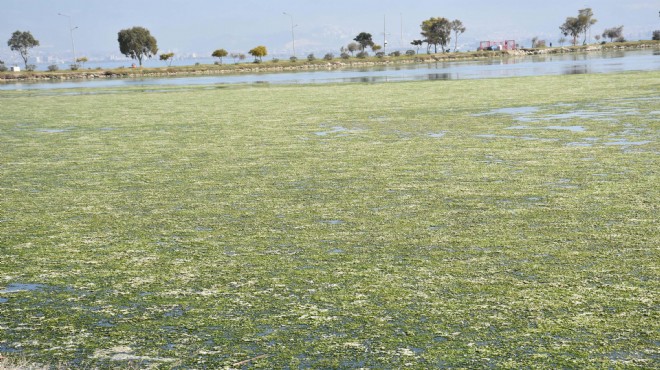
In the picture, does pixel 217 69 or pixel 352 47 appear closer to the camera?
pixel 217 69

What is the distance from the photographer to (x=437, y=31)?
463 ft

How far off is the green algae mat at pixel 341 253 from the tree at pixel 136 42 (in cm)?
10954

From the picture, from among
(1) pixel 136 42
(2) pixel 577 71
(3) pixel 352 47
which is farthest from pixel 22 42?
(2) pixel 577 71

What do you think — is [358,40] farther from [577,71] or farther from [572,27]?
[577,71]

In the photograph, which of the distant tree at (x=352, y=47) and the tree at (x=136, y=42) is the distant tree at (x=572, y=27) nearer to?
the distant tree at (x=352, y=47)

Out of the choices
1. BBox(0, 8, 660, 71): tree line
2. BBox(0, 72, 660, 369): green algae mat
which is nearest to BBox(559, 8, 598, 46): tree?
BBox(0, 8, 660, 71): tree line

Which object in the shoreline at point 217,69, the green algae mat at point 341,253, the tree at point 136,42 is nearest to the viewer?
the green algae mat at point 341,253

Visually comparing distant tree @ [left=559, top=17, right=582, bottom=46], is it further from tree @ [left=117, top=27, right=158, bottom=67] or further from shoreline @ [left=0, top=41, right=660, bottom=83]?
tree @ [left=117, top=27, right=158, bottom=67]

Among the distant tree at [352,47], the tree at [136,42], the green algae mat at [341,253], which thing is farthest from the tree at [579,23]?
the green algae mat at [341,253]

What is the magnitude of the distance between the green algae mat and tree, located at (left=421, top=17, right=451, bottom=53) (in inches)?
5111

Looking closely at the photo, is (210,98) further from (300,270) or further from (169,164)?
(300,270)

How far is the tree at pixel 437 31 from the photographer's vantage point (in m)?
141

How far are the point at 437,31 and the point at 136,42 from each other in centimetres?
5669

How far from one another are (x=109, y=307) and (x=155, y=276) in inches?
30.3
